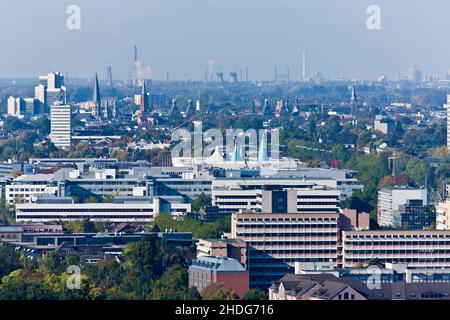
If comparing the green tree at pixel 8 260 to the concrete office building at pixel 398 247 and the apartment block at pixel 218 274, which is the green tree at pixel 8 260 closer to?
the apartment block at pixel 218 274

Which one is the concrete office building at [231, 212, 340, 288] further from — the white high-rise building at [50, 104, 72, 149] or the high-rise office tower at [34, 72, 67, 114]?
the high-rise office tower at [34, 72, 67, 114]

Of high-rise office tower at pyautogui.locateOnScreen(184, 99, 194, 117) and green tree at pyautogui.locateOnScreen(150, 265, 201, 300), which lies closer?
green tree at pyautogui.locateOnScreen(150, 265, 201, 300)

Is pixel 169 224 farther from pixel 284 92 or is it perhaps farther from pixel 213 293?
pixel 284 92

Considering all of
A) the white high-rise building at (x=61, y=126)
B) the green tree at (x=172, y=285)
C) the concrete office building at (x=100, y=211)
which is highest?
the white high-rise building at (x=61, y=126)

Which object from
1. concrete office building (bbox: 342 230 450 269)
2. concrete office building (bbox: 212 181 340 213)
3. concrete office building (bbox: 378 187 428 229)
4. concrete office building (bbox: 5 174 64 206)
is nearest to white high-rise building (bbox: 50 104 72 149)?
concrete office building (bbox: 5 174 64 206)

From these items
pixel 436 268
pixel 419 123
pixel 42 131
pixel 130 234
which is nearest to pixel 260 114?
pixel 419 123

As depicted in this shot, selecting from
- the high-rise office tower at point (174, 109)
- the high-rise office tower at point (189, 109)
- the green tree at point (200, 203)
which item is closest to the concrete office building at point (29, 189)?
the green tree at point (200, 203)

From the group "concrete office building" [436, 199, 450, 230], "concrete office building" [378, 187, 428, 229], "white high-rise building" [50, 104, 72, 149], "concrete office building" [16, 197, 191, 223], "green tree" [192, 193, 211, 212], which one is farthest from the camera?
"white high-rise building" [50, 104, 72, 149]
